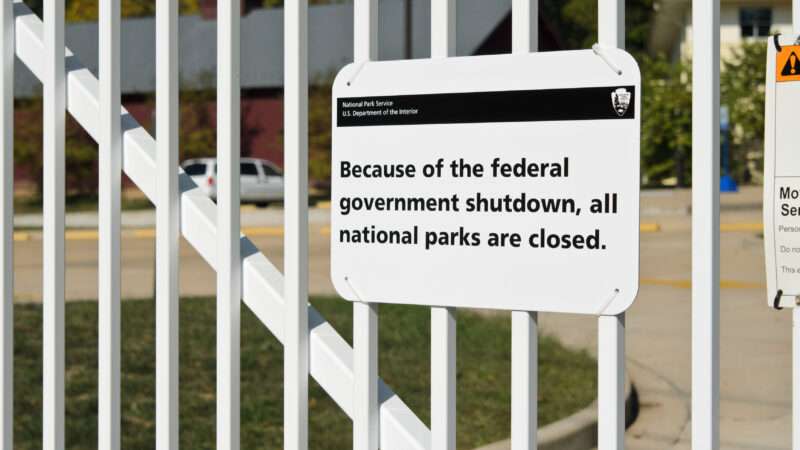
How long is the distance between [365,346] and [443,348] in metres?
0.19

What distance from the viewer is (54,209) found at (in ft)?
9.67

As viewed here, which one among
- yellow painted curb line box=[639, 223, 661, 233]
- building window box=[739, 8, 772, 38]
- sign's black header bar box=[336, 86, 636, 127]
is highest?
building window box=[739, 8, 772, 38]

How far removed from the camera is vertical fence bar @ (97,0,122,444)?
2.81 meters

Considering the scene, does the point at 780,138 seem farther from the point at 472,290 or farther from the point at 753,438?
the point at 753,438

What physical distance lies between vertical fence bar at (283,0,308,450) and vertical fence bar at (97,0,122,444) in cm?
52

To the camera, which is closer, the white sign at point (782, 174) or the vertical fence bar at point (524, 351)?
the white sign at point (782, 174)

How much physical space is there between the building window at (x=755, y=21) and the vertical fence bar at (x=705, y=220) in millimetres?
41183

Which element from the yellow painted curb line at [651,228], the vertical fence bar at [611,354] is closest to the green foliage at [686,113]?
the yellow painted curb line at [651,228]

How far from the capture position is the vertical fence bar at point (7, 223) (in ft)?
10.2

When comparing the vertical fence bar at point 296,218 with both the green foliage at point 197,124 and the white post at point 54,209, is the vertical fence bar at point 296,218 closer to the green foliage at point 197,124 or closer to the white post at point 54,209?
the white post at point 54,209

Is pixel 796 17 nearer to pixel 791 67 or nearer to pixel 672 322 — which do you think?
pixel 791 67

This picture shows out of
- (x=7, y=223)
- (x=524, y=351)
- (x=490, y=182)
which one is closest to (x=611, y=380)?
(x=524, y=351)

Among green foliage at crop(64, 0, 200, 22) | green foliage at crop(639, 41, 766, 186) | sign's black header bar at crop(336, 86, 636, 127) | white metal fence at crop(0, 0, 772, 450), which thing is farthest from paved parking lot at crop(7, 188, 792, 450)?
green foliage at crop(64, 0, 200, 22)

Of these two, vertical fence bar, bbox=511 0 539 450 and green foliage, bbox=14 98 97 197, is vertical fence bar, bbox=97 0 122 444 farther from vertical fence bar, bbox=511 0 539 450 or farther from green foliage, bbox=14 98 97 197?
green foliage, bbox=14 98 97 197
